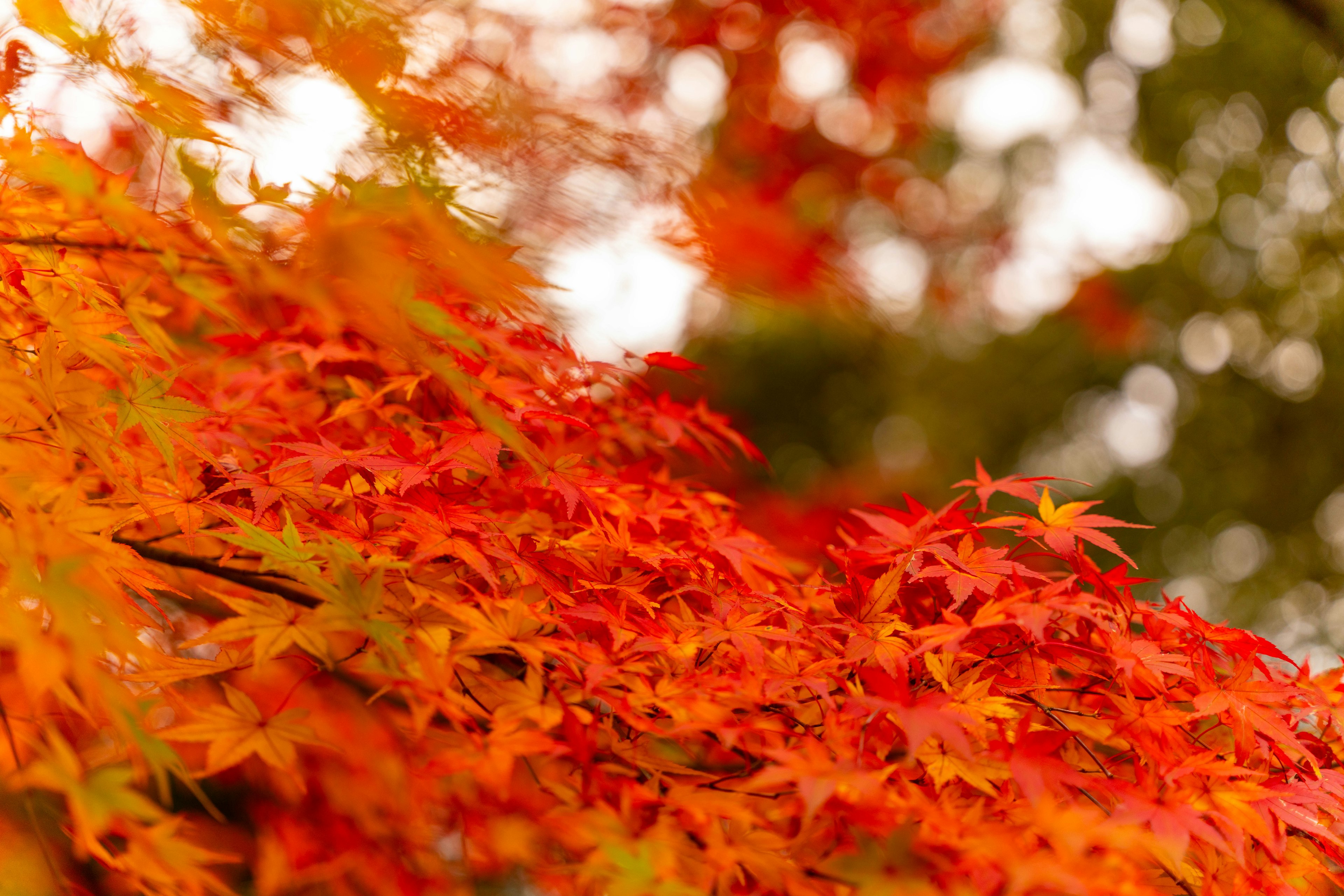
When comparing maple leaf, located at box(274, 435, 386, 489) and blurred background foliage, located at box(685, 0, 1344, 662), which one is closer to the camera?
maple leaf, located at box(274, 435, 386, 489)

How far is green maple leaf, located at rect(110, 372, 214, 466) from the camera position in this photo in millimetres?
870

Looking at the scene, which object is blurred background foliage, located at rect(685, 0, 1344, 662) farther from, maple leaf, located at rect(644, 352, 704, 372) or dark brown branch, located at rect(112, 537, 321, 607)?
dark brown branch, located at rect(112, 537, 321, 607)

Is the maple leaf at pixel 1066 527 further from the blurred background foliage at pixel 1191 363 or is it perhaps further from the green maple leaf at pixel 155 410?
the blurred background foliage at pixel 1191 363

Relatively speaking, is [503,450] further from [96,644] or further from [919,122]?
[919,122]

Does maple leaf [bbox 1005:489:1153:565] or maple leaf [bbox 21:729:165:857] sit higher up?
maple leaf [bbox 1005:489:1153:565]

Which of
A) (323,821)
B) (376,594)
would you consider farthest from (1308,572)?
(376,594)

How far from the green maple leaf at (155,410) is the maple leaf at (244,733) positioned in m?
0.27

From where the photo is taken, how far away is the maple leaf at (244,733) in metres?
0.86

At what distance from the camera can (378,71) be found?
129 cm

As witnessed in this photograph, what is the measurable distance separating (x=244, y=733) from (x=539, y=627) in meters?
0.33

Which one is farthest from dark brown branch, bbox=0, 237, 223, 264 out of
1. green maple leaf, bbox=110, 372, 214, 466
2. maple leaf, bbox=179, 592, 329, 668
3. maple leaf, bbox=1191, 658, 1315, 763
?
maple leaf, bbox=1191, 658, 1315, 763

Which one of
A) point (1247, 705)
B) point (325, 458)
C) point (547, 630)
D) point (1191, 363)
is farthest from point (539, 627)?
point (1191, 363)

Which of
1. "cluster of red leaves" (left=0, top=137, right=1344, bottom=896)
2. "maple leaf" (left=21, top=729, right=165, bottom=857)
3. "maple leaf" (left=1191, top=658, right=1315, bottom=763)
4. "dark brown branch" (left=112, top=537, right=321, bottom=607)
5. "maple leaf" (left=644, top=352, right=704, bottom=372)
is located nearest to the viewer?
"maple leaf" (left=21, top=729, right=165, bottom=857)

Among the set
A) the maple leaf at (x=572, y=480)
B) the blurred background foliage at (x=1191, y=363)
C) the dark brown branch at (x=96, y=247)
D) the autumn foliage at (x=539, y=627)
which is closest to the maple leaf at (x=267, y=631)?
the autumn foliage at (x=539, y=627)
